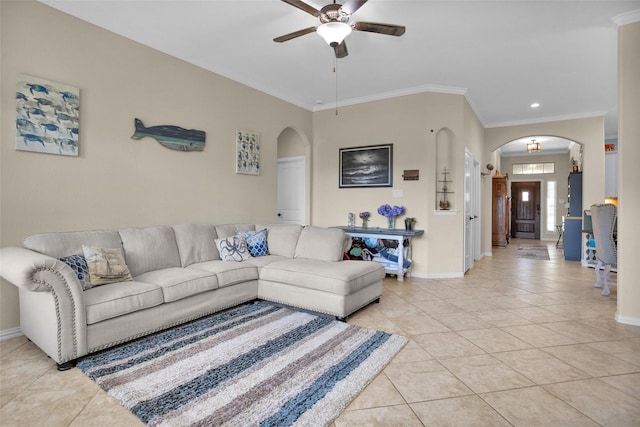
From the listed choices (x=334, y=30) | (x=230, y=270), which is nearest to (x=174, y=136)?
(x=230, y=270)

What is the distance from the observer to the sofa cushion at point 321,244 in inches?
153

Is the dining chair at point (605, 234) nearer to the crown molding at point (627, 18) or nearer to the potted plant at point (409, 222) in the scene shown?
the crown molding at point (627, 18)

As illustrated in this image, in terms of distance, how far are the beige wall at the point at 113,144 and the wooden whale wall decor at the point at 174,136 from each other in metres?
0.07

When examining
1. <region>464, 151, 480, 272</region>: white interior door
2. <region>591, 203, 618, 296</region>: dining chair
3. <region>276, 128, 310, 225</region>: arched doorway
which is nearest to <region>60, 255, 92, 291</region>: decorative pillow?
<region>276, 128, 310, 225</region>: arched doorway

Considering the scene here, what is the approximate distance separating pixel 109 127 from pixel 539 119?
23.8ft

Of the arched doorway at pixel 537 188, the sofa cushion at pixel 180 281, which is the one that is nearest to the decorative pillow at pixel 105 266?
the sofa cushion at pixel 180 281

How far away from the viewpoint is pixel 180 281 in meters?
2.92

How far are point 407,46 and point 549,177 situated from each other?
9310 millimetres

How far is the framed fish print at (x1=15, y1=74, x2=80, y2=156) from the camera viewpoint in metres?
2.79

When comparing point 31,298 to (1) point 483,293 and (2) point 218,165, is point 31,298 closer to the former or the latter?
(2) point 218,165

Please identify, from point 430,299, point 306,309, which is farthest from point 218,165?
point 430,299

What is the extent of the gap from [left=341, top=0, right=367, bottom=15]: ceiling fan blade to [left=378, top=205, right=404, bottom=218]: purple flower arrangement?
10.4 ft

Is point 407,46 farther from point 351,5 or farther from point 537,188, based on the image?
point 537,188

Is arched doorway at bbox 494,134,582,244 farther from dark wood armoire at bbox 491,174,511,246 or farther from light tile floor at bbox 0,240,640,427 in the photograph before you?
light tile floor at bbox 0,240,640,427
